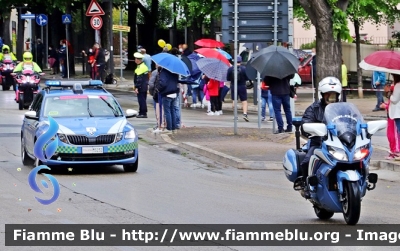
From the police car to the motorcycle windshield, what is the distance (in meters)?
6.37

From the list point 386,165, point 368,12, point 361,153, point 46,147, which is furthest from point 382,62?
point 368,12

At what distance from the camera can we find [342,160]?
1122 cm

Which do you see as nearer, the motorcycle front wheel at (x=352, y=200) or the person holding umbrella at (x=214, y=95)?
the motorcycle front wheel at (x=352, y=200)

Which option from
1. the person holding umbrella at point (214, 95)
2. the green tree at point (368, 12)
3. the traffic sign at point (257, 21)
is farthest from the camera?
the green tree at point (368, 12)

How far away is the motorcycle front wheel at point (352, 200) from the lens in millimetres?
11039

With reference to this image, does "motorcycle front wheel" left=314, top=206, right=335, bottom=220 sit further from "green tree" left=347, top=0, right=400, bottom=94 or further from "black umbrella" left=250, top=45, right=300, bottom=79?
"green tree" left=347, top=0, right=400, bottom=94

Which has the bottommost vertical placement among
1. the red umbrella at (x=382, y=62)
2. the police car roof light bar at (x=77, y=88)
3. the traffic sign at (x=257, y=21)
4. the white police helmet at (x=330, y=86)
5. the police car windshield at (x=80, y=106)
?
the police car windshield at (x=80, y=106)

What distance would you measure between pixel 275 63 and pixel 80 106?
5.67 meters

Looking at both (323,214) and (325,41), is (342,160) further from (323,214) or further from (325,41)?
(325,41)

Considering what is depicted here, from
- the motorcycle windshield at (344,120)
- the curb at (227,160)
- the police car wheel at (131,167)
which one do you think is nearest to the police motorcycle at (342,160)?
the motorcycle windshield at (344,120)

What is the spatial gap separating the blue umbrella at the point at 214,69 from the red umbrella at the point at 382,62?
469 inches

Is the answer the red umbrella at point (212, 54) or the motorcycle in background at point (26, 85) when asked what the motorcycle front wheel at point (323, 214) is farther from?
the motorcycle in background at point (26, 85)

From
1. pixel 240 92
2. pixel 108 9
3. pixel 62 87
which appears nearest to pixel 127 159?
pixel 62 87

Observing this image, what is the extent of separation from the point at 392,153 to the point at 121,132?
4837 millimetres
